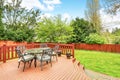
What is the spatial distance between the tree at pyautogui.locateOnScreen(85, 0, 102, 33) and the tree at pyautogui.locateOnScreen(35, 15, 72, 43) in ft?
19.8

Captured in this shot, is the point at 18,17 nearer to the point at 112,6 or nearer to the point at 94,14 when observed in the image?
the point at 94,14

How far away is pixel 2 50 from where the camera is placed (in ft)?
23.7

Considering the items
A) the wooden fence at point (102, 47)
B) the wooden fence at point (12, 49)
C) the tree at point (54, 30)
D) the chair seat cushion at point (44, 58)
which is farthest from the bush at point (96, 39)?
the chair seat cushion at point (44, 58)

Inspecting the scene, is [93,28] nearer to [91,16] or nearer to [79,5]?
[91,16]

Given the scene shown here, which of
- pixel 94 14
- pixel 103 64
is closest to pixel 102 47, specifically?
pixel 94 14

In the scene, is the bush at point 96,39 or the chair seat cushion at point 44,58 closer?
the chair seat cushion at point 44,58

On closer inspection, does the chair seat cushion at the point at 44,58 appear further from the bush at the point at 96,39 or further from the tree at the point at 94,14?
the tree at the point at 94,14

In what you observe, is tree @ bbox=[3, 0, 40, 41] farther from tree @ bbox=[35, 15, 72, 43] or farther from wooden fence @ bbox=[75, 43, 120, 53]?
wooden fence @ bbox=[75, 43, 120, 53]

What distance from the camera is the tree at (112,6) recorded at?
11.6m

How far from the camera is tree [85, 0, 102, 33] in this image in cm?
2402

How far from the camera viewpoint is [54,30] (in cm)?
1938

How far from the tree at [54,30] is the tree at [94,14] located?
19.8ft

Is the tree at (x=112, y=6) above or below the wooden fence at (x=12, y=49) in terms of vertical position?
above

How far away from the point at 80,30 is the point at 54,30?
6.12 metres
